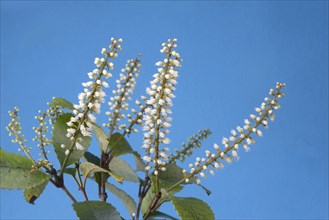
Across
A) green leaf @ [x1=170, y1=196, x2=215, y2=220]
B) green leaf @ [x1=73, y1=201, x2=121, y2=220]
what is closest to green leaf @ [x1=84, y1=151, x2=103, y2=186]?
green leaf @ [x1=73, y1=201, x2=121, y2=220]

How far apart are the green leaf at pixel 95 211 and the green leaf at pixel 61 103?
557 mm

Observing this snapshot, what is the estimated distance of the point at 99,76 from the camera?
2027mm

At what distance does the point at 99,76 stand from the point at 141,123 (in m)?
0.45

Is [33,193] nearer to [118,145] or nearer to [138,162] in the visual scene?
[118,145]

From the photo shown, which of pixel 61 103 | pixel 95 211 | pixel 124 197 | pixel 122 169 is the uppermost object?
pixel 61 103

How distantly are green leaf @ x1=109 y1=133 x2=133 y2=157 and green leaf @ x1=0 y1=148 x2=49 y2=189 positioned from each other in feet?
1.67

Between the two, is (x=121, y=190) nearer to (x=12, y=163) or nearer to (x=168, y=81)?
(x=12, y=163)

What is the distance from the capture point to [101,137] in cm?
238

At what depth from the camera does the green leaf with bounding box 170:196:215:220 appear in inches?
78.2

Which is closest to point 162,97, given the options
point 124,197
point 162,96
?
point 162,96

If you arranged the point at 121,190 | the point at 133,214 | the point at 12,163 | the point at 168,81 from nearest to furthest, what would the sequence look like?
1. the point at 168,81
2. the point at 12,163
3. the point at 133,214
4. the point at 121,190

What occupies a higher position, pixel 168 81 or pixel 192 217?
pixel 168 81

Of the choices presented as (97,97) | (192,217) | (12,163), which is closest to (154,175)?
(192,217)

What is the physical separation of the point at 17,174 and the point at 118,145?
2.04ft
